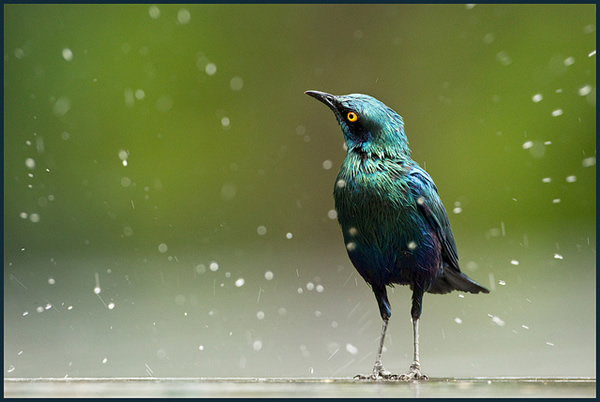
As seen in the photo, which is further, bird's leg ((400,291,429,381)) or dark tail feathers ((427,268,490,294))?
dark tail feathers ((427,268,490,294))

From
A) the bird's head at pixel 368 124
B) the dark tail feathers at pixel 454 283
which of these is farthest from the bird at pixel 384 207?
the dark tail feathers at pixel 454 283

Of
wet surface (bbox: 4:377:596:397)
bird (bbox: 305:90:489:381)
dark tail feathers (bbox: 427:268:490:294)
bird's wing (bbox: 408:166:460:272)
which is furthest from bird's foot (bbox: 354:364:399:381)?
bird's wing (bbox: 408:166:460:272)

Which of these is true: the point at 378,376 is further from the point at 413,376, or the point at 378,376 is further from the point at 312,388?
the point at 312,388

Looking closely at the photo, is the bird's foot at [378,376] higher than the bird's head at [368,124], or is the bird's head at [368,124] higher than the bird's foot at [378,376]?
the bird's head at [368,124]

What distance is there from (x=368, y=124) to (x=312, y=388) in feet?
4.02

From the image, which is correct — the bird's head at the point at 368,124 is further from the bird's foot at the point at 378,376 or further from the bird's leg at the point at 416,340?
the bird's foot at the point at 378,376

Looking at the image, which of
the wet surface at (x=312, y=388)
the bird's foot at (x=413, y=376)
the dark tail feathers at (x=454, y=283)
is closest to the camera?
the wet surface at (x=312, y=388)

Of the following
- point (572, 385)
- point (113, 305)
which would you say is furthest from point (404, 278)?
point (113, 305)

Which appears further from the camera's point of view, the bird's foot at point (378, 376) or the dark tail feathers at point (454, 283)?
the dark tail feathers at point (454, 283)

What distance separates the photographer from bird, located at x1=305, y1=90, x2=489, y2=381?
3357 millimetres

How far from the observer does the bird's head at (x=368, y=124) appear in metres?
3.42

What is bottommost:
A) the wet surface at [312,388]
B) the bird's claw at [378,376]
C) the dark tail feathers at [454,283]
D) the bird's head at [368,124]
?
the wet surface at [312,388]

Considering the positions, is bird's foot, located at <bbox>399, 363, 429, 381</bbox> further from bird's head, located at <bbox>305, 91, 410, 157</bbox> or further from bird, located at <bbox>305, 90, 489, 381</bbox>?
bird's head, located at <bbox>305, 91, 410, 157</bbox>

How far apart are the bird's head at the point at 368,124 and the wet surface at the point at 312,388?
3.48 feet
